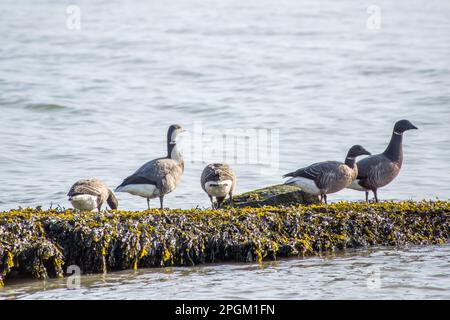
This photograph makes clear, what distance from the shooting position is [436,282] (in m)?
8.64

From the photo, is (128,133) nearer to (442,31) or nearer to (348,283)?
(348,283)

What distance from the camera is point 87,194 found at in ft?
34.9

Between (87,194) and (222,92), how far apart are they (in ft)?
51.8

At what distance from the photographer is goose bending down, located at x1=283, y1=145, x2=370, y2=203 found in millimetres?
11211

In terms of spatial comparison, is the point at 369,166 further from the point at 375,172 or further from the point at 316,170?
the point at 316,170

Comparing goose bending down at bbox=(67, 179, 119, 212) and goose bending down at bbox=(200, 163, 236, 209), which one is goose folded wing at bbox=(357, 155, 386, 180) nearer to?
goose bending down at bbox=(200, 163, 236, 209)

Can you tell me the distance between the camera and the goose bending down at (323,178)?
36.8 ft

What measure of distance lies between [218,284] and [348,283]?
53.3 inches

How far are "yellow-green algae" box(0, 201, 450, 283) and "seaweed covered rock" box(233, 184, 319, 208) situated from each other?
3.15 feet

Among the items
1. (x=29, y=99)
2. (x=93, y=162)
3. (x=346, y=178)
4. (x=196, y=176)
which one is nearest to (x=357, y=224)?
(x=346, y=178)

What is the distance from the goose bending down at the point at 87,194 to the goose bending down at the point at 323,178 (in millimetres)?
2545

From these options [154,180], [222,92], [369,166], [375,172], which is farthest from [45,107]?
[375,172]

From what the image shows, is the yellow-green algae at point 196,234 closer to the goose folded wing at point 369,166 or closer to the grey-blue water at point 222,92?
the grey-blue water at point 222,92

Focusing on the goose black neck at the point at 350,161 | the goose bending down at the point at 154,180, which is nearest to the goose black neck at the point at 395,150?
the goose black neck at the point at 350,161
